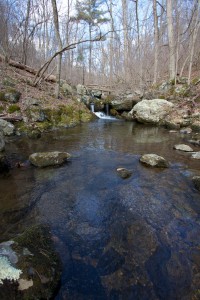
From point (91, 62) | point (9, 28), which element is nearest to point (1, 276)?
point (9, 28)

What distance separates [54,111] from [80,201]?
8.22m

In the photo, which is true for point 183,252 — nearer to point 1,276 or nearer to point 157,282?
point 157,282

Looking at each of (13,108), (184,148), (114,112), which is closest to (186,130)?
(184,148)

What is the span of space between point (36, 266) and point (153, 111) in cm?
1154

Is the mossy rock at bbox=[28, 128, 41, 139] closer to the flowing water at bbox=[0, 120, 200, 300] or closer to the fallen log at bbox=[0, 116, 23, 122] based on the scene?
the fallen log at bbox=[0, 116, 23, 122]

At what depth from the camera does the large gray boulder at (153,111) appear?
Result: 12156 mm

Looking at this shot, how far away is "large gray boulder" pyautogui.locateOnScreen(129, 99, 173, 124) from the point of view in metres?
12.2

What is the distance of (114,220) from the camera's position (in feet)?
11.1

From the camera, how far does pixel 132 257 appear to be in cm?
264

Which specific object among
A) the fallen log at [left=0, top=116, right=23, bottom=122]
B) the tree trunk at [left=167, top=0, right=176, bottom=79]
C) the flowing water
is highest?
the tree trunk at [left=167, top=0, right=176, bottom=79]

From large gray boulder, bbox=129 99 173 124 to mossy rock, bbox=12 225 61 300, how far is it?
10841 millimetres

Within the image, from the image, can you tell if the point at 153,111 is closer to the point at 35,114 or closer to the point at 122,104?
the point at 122,104

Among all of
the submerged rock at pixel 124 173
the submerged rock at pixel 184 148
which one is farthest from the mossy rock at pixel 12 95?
the submerged rock at pixel 184 148

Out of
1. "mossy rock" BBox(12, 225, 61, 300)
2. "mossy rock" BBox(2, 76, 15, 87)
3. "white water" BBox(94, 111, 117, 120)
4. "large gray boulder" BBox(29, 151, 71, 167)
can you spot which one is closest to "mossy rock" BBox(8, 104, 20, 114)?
"mossy rock" BBox(2, 76, 15, 87)
